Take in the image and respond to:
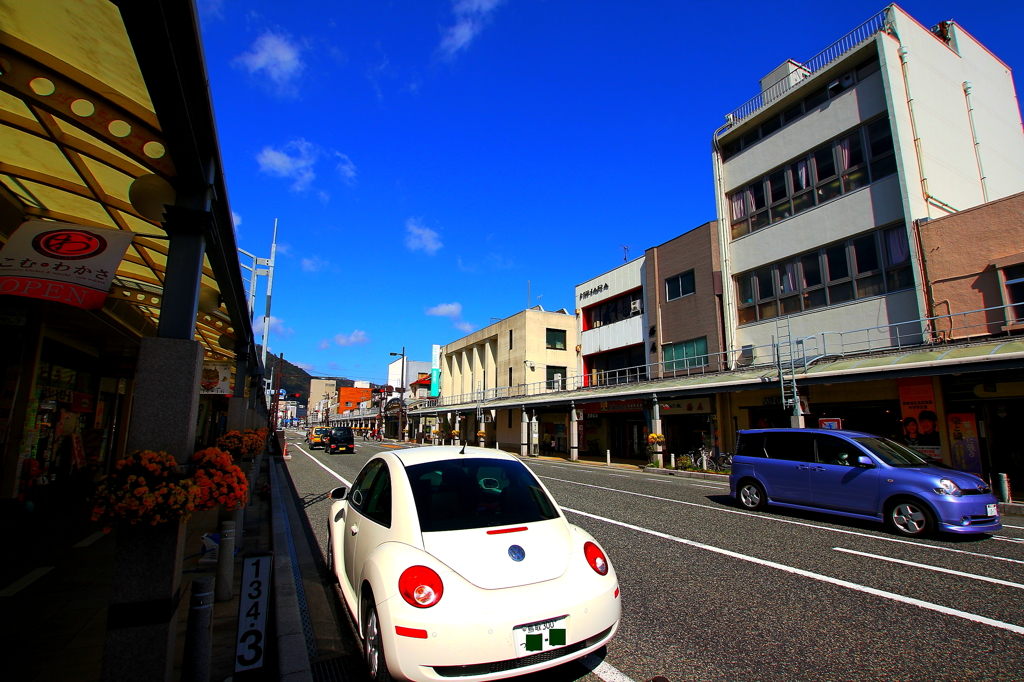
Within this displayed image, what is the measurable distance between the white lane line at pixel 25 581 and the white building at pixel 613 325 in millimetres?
25277

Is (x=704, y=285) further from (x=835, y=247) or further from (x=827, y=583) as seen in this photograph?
(x=827, y=583)

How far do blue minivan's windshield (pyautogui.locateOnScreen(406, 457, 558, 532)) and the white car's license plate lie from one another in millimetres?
788

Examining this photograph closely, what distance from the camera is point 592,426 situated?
1329 inches

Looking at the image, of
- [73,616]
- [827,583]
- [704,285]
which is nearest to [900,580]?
[827,583]

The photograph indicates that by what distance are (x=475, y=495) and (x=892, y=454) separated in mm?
8625

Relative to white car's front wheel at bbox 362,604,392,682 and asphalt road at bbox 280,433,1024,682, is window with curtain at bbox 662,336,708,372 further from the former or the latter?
white car's front wheel at bbox 362,604,392,682

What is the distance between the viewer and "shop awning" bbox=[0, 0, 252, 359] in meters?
3.02

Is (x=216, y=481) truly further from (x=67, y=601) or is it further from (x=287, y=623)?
(x=67, y=601)

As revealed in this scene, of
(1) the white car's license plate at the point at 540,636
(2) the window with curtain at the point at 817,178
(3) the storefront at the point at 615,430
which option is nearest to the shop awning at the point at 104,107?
(1) the white car's license plate at the point at 540,636

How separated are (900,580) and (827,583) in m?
0.92

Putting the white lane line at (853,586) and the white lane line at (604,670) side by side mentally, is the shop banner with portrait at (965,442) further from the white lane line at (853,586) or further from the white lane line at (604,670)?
the white lane line at (604,670)

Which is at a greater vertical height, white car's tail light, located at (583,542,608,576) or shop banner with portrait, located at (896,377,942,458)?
shop banner with portrait, located at (896,377,942,458)

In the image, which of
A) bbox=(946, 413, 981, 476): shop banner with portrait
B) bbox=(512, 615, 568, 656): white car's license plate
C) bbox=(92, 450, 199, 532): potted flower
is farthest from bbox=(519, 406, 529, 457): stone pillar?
bbox=(512, 615, 568, 656): white car's license plate

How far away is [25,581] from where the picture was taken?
222 inches
